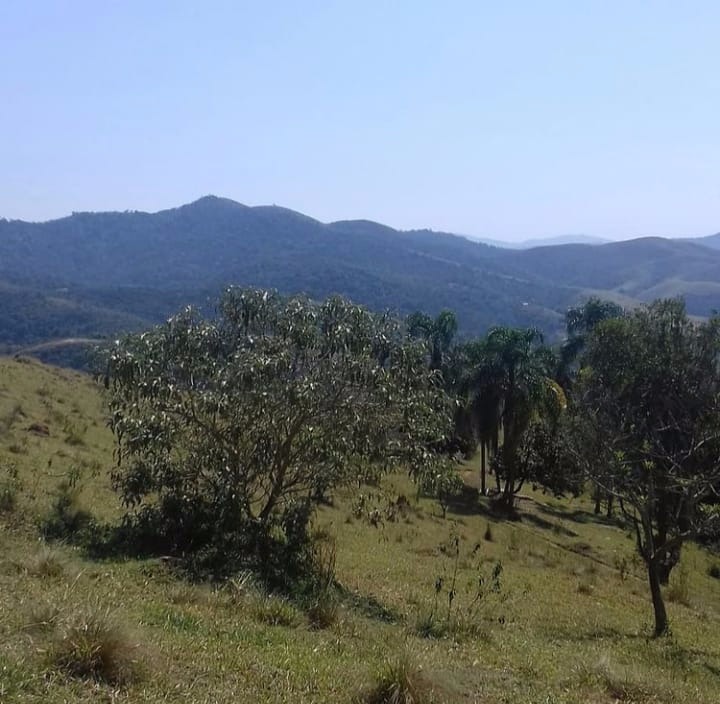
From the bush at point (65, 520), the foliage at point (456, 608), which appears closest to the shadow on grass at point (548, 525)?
the foliage at point (456, 608)

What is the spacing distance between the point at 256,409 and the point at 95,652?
6.60m

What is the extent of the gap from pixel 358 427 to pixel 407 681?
6401mm

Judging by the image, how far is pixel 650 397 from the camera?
59.2 ft

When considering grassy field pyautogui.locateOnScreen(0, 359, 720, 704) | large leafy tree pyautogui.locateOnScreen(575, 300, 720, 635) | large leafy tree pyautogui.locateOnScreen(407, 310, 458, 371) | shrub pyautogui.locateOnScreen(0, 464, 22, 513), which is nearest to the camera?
grassy field pyautogui.locateOnScreen(0, 359, 720, 704)

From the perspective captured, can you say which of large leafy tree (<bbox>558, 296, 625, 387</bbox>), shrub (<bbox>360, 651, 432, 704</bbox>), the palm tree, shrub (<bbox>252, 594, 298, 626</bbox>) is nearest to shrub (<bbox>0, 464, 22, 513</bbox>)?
shrub (<bbox>252, 594, 298, 626</bbox>)

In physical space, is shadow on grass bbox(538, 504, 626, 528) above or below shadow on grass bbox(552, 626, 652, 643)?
below

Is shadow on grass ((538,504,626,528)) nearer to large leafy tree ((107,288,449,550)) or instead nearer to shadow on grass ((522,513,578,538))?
shadow on grass ((522,513,578,538))

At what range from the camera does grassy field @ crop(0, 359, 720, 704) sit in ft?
18.9

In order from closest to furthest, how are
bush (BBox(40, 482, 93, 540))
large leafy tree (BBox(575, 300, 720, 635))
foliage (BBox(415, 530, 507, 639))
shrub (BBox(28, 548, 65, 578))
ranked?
shrub (BBox(28, 548, 65, 578))
foliage (BBox(415, 530, 507, 639))
bush (BBox(40, 482, 93, 540))
large leafy tree (BBox(575, 300, 720, 635))

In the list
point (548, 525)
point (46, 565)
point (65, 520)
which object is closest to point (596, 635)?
point (46, 565)

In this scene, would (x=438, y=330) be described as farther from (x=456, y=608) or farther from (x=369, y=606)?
(x=369, y=606)

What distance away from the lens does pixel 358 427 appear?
12.4 meters

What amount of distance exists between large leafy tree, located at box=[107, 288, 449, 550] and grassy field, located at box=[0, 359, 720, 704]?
1.29 meters

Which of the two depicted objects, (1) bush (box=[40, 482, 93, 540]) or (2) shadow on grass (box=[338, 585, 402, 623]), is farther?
(1) bush (box=[40, 482, 93, 540])
